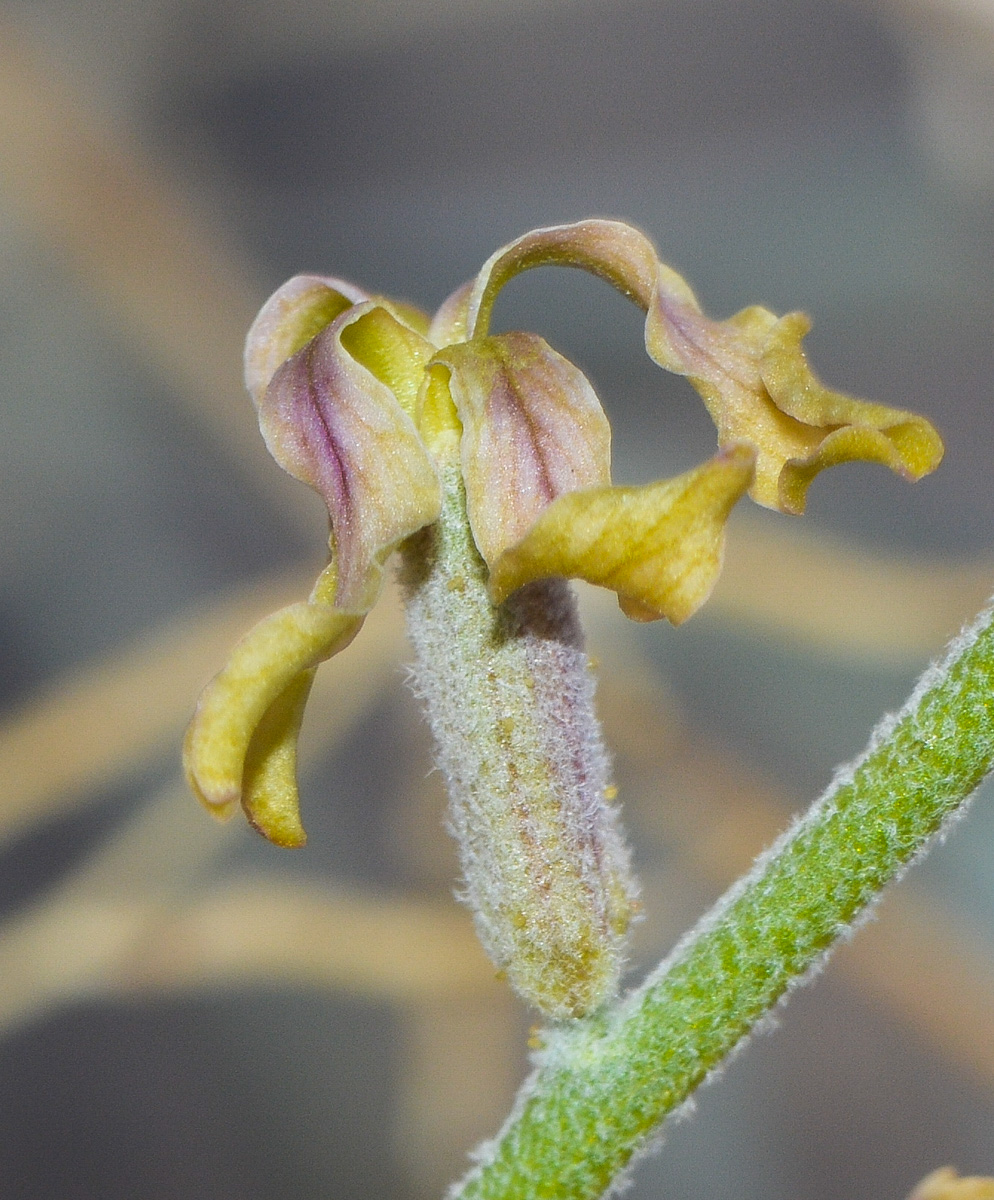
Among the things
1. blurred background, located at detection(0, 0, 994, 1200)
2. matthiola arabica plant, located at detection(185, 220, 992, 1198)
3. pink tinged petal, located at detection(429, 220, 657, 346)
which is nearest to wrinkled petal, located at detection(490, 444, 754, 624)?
matthiola arabica plant, located at detection(185, 220, 992, 1198)

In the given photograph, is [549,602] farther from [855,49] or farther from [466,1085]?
[855,49]

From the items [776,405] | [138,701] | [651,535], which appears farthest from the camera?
[138,701]

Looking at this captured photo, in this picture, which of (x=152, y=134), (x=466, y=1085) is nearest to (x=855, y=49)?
(x=152, y=134)

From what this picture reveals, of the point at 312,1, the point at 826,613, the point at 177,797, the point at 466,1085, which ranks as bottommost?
the point at 466,1085

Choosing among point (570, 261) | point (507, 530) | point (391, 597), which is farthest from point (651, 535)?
point (391, 597)

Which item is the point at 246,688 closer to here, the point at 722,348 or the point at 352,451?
the point at 352,451
